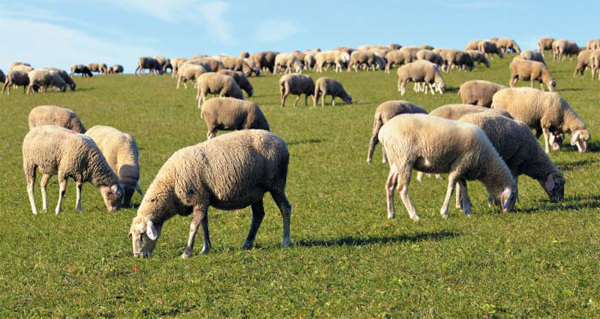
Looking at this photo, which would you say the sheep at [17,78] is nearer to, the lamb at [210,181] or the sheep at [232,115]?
the sheep at [232,115]

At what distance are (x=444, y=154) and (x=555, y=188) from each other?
3777 millimetres

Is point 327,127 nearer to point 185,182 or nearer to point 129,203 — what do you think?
point 129,203

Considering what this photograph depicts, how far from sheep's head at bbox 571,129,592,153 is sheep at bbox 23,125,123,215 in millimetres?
14439

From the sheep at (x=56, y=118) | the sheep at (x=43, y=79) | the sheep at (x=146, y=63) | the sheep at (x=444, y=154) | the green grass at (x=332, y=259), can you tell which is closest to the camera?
the green grass at (x=332, y=259)

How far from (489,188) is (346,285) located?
544cm

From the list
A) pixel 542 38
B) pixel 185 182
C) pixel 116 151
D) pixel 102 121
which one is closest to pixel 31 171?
pixel 116 151

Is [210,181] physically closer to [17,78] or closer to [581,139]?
[581,139]

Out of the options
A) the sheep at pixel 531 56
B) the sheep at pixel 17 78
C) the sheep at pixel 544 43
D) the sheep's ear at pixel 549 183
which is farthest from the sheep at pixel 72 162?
the sheep at pixel 544 43

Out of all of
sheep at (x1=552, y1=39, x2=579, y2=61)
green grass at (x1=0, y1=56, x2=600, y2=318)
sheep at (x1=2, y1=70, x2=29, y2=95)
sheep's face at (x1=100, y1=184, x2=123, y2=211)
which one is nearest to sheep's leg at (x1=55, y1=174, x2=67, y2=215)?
green grass at (x1=0, y1=56, x2=600, y2=318)

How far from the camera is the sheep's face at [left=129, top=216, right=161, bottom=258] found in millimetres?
10172

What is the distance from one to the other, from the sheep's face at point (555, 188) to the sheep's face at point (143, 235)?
30.0 feet

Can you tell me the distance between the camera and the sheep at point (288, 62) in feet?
209

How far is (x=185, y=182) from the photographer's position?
1020 cm

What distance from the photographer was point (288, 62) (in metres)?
64.3
